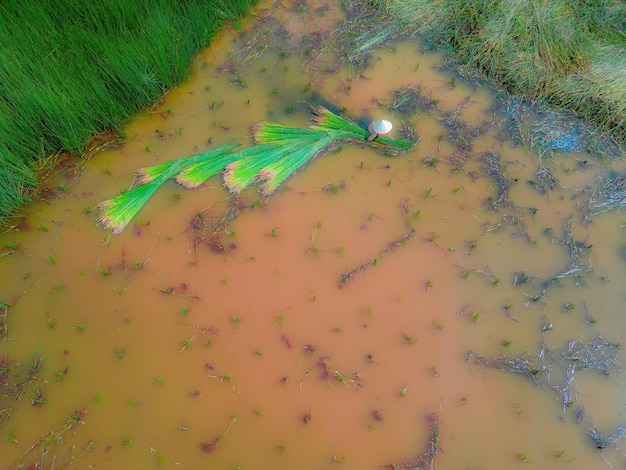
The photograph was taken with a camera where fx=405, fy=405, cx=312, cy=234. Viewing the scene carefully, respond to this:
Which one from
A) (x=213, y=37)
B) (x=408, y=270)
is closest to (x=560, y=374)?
(x=408, y=270)

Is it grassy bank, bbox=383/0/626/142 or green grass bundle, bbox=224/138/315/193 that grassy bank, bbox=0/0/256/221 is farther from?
grassy bank, bbox=383/0/626/142

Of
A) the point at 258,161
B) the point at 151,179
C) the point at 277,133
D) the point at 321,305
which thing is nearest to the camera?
the point at 321,305

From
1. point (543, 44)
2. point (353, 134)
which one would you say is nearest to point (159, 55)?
point (353, 134)

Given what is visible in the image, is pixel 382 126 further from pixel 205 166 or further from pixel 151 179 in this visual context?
pixel 151 179

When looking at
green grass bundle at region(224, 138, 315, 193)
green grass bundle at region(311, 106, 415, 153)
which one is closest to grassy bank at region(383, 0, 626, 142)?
green grass bundle at region(311, 106, 415, 153)

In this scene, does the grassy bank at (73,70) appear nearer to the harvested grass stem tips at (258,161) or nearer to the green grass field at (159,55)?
the green grass field at (159,55)

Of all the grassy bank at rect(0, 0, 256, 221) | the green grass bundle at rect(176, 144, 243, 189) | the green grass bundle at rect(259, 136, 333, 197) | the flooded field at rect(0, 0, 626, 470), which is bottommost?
the flooded field at rect(0, 0, 626, 470)

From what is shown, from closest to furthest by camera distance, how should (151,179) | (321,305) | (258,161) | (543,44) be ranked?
1. (321,305)
2. (151,179)
3. (258,161)
4. (543,44)
